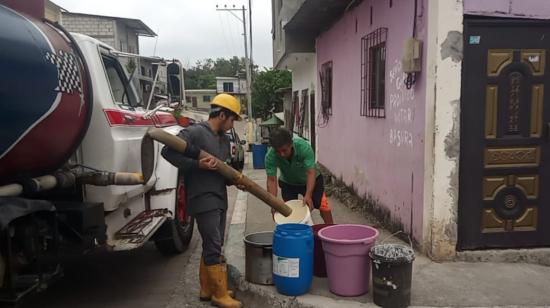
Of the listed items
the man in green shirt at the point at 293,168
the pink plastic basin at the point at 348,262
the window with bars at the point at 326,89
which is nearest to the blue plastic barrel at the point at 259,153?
the window with bars at the point at 326,89

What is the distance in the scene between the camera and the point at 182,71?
18.1 ft

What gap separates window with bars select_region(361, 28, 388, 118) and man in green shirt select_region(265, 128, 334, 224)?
67.4 inches

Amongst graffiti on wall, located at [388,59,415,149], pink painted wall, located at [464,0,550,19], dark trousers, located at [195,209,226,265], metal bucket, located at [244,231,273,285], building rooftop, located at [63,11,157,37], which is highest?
building rooftop, located at [63,11,157,37]

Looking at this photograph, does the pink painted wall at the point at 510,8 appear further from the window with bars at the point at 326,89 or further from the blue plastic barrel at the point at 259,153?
the blue plastic barrel at the point at 259,153

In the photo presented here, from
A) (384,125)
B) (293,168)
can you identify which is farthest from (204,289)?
(384,125)

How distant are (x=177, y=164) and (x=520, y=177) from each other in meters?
3.39

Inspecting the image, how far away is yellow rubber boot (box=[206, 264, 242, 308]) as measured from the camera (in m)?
4.32

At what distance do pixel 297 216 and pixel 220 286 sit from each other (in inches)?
40.4

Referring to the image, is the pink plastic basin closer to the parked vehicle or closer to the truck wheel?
the parked vehicle

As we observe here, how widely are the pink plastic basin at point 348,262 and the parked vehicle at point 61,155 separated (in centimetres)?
160

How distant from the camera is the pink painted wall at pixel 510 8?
467 centimetres

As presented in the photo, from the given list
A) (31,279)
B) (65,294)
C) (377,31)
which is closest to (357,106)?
(377,31)

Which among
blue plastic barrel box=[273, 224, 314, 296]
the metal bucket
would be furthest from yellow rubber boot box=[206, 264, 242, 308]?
blue plastic barrel box=[273, 224, 314, 296]

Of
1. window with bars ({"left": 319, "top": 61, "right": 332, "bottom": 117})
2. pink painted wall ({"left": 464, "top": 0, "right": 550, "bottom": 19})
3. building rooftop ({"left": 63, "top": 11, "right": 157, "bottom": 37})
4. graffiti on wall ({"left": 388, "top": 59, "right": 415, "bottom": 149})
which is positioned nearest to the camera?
pink painted wall ({"left": 464, "top": 0, "right": 550, "bottom": 19})
